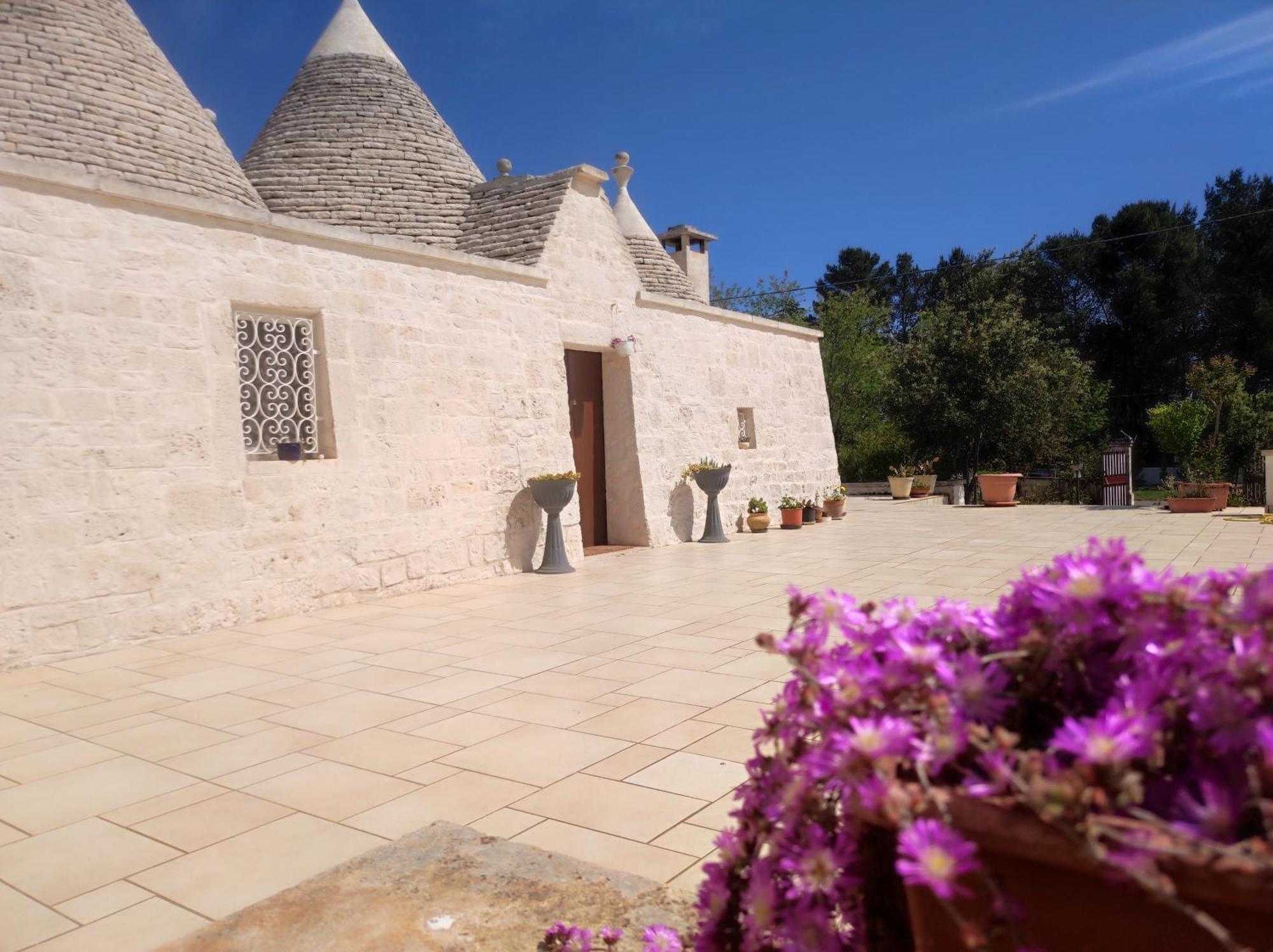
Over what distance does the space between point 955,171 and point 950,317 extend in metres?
14.1

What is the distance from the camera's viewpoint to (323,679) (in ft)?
15.8

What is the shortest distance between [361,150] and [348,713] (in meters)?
9.48

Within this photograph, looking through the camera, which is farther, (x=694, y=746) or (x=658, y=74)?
(x=658, y=74)

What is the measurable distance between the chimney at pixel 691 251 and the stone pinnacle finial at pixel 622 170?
10.7 feet

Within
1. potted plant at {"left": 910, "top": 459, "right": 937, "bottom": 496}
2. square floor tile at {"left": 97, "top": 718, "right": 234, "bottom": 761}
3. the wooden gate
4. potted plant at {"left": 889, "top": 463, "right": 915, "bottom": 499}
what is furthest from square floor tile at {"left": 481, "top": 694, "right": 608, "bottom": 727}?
the wooden gate

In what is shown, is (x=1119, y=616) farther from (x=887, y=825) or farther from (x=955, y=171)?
(x=955, y=171)

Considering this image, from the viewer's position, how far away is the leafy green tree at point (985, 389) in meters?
18.9

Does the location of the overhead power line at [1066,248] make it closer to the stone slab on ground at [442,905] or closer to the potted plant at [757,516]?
the potted plant at [757,516]

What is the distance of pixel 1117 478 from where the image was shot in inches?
645

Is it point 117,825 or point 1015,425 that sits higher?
point 1015,425

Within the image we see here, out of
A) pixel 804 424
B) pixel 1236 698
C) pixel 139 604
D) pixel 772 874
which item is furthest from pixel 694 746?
pixel 804 424

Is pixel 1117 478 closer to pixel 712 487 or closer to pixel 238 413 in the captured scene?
pixel 712 487

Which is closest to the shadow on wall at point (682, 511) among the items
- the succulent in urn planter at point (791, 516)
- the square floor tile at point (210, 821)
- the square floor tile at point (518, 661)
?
the succulent in urn planter at point (791, 516)

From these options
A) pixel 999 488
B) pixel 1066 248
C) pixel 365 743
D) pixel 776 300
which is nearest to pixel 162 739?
pixel 365 743
